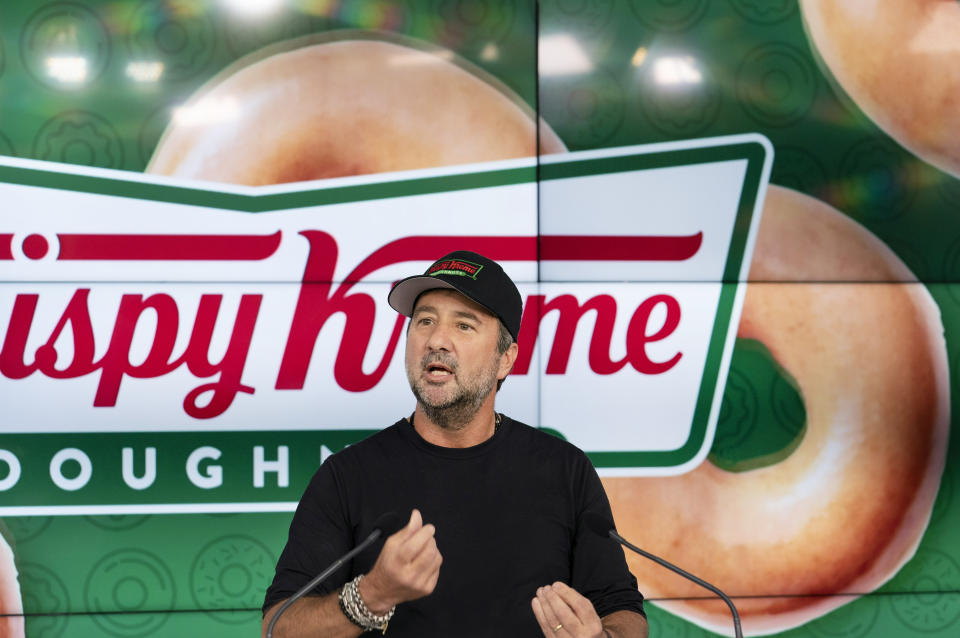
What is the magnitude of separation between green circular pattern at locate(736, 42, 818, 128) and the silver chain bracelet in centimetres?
228

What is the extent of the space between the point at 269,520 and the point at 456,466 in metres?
1.46

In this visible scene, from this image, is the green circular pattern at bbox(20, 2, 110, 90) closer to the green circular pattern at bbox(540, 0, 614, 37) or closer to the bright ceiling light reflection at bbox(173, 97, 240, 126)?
the bright ceiling light reflection at bbox(173, 97, 240, 126)

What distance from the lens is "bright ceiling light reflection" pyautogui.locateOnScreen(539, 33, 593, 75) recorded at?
315cm

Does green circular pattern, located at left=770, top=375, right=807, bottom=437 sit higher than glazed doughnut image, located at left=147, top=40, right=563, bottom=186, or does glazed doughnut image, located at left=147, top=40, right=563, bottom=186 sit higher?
glazed doughnut image, located at left=147, top=40, right=563, bottom=186

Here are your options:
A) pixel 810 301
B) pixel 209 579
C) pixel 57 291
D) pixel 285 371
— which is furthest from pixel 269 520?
pixel 810 301

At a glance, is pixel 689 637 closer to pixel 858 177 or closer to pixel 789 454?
pixel 789 454

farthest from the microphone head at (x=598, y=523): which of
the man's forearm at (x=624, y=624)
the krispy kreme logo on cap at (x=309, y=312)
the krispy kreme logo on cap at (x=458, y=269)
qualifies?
the krispy kreme logo on cap at (x=309, y=312)

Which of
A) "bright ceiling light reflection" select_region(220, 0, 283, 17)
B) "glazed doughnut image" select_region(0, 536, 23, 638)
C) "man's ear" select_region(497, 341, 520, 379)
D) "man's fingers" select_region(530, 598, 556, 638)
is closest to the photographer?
"man's fingers" select_region(530, 598, 556, 638)

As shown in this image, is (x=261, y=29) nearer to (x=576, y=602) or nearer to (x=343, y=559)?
(x=343, y=559)

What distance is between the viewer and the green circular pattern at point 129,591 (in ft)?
Result: 9.85

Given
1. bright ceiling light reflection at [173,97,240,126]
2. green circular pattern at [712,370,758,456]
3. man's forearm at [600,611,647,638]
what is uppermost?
bright ceiling light reflection at [173,97,240,126]

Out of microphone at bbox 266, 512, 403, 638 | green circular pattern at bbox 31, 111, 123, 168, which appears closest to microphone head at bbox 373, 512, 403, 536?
microphone at bbox 266, 512, 403, 638

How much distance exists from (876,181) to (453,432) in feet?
6.84

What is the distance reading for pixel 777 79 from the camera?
3.22 metres
